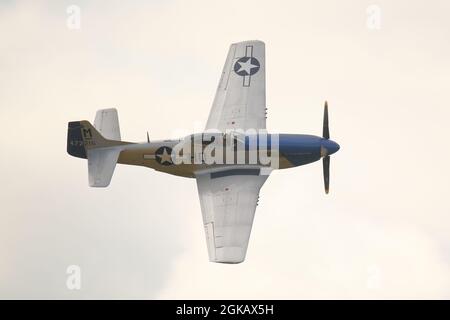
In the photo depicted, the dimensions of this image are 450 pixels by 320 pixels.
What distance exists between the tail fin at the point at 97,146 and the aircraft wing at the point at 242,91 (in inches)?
139

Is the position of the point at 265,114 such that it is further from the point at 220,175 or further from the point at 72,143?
the point at 72,143

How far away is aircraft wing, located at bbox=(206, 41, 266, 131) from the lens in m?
38.0

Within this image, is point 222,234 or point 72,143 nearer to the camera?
point 222,234

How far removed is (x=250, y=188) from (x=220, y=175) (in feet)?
4.31

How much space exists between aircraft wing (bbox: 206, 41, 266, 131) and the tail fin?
3528 mm

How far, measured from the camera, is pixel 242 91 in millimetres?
38594

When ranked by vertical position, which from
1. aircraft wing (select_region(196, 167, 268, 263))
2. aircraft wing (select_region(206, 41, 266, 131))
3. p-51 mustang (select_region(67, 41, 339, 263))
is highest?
aircraft wing (select_region(206, 41, 266, 131))

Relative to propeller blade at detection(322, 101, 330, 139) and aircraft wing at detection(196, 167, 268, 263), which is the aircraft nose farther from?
aircraft wing at detection(196, 167, 268, 263)

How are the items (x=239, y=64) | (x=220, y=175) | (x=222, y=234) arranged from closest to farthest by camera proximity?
(x=222, y=234) < (x=220, y=175) < (x=239, y=64)

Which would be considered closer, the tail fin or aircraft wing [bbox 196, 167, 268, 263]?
aircraft wing [bbox 196, 167, 268, 263]

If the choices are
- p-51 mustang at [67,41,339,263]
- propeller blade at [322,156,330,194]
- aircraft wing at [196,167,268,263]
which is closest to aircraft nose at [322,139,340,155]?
p-51 mustang at [67,41,339,263]

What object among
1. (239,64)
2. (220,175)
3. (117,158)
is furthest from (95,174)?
(239,64)

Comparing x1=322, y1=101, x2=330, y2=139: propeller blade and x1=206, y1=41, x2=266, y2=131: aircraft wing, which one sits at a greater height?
x1=206, y1=41, x2=266, y2=131: aircraft wing

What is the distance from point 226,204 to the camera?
35562 millimetres
